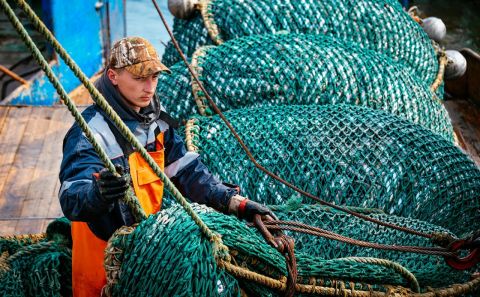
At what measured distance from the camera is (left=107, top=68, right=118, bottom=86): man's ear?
2.28 m

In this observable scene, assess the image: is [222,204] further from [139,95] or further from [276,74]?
[276,74]

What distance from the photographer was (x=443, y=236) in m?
2.54

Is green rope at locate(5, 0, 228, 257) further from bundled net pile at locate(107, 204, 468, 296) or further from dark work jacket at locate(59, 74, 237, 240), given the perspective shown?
dark work jacket at locate(59, 74, 237, 240)

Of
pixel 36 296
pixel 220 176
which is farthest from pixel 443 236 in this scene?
pixel 36 296

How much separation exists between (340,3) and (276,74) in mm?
884

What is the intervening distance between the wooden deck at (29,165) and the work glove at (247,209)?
1.86 metres

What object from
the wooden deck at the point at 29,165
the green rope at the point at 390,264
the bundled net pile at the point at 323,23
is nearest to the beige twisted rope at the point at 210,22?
the bundled net pile at the point at 323,23

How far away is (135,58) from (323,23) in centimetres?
200

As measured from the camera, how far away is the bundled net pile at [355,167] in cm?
303

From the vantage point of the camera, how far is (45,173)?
455 centimetres

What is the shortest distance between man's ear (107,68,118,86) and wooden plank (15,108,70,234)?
1836mm

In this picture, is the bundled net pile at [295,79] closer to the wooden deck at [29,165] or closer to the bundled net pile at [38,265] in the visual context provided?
the bundled net pile at [38,265]

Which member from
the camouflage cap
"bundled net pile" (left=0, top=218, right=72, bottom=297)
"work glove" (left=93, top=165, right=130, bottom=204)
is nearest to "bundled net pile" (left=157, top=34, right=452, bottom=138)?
"bundled net pile" (left=0, top=218, right=72, bottom=297)

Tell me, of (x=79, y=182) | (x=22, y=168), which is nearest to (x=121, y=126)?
(x=79, y=182)
